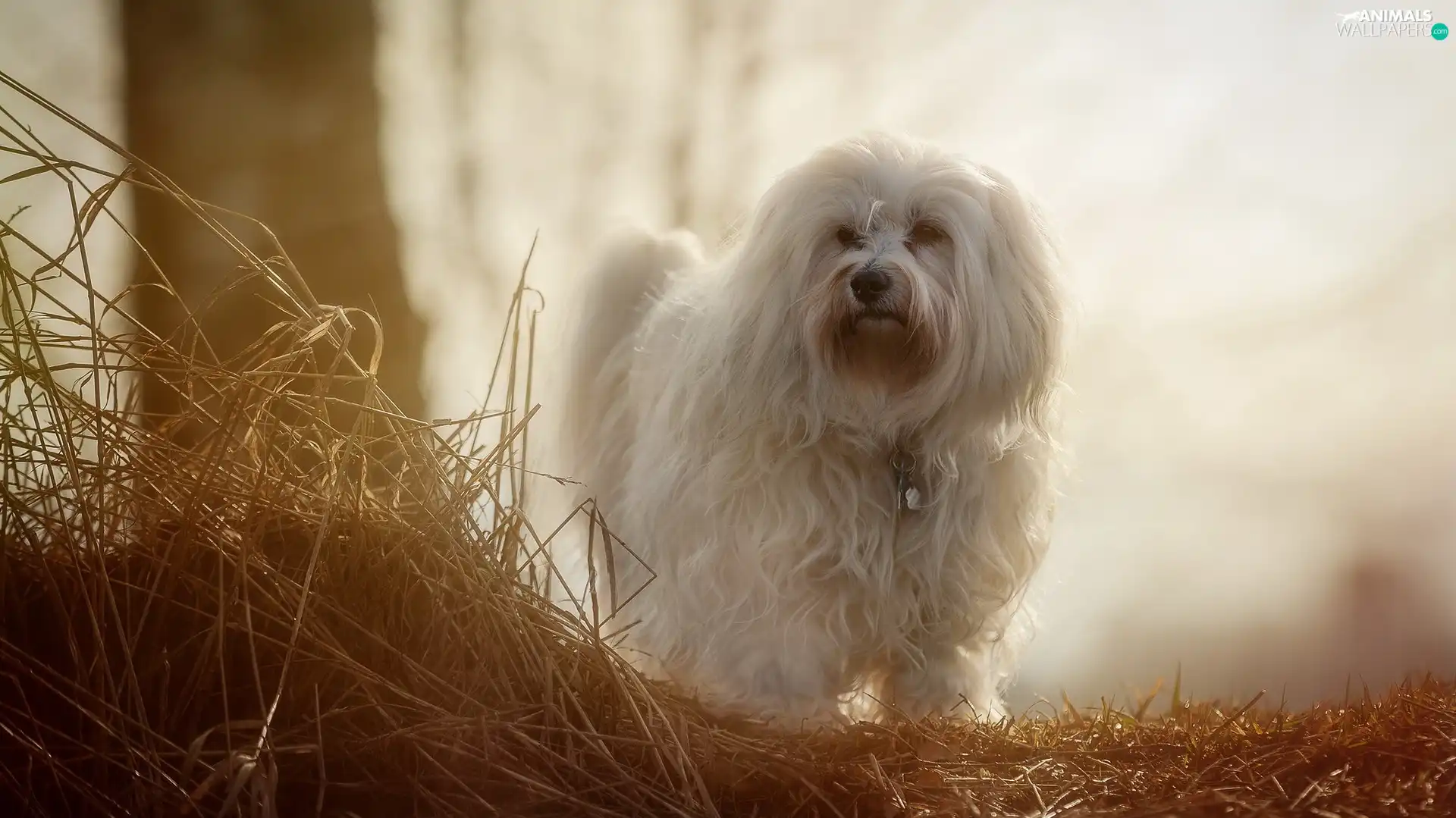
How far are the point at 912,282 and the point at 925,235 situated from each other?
190 mm

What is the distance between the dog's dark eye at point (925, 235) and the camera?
2.24 metres

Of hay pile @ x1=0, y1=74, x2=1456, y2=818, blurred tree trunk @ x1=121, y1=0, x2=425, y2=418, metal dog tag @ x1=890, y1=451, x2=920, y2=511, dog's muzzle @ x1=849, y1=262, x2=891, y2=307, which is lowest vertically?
hay pile @ x1=0, y1=74, x2=1456, y2=818

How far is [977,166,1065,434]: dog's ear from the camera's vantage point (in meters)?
2.24

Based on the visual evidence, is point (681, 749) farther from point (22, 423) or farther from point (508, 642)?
point (22, 423)

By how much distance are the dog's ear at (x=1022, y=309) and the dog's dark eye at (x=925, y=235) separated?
11 centimetres

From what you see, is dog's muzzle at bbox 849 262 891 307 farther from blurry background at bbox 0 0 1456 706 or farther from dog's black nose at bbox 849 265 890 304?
blurry background at bbox 0 0 1456 706

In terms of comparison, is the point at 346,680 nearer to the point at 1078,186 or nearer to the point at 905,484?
the point at 905,484

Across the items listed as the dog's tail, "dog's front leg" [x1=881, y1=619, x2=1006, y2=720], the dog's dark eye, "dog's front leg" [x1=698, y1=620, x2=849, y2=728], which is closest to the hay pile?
"dog's front leg" [x1=698, y1=620, x2=849, y2=728]

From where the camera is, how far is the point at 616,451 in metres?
2.95

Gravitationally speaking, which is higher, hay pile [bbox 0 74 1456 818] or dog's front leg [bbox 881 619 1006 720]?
dog's front leg [bbox 881 619 1006 720]

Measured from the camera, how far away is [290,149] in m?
3.01

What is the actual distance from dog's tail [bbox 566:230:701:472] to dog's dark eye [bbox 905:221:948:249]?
3.13 feet

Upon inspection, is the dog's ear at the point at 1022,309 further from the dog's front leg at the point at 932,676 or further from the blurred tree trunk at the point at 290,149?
the blurred tree trunk at the point at 290,149

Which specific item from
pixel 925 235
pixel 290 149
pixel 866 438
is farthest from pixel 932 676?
pixel 290 149
